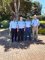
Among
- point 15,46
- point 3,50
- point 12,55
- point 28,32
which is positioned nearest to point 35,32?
point 28,32

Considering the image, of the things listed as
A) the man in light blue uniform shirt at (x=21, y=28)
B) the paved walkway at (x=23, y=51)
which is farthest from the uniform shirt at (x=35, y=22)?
the paved walkway at (x=23, y=51)

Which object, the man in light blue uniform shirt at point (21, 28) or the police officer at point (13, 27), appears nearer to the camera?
the police officer at point (13, 27)

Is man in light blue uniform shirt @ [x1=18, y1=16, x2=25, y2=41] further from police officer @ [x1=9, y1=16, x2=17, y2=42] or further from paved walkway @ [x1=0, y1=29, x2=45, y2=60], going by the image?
paved walkway @ [x1=0, y1=29, x2=45, y2=60]

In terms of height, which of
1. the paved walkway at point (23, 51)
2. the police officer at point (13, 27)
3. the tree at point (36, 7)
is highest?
the police officer at point (13, 27)

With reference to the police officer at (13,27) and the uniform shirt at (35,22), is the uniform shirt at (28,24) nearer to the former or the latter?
the uniform shirt at (35,22)

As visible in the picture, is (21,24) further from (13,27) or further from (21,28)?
(13,27)

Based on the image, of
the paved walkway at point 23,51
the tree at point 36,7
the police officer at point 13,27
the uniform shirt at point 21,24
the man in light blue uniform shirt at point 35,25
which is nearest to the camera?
the paved walkway at point 23,51

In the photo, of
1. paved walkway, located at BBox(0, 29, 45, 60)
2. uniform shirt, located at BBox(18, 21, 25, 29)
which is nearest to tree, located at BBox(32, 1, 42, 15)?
uniform shirt, located at BBox(18, 21, 25, 29)

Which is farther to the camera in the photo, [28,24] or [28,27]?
[28,27]

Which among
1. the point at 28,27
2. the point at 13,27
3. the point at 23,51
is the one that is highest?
the point at 13,27

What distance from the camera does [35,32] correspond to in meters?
13.0

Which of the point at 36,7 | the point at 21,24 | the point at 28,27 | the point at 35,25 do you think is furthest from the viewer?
the point at 36,7

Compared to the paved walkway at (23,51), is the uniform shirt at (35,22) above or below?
above

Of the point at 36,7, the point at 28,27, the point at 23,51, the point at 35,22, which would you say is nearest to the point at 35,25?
the point at 35,22
